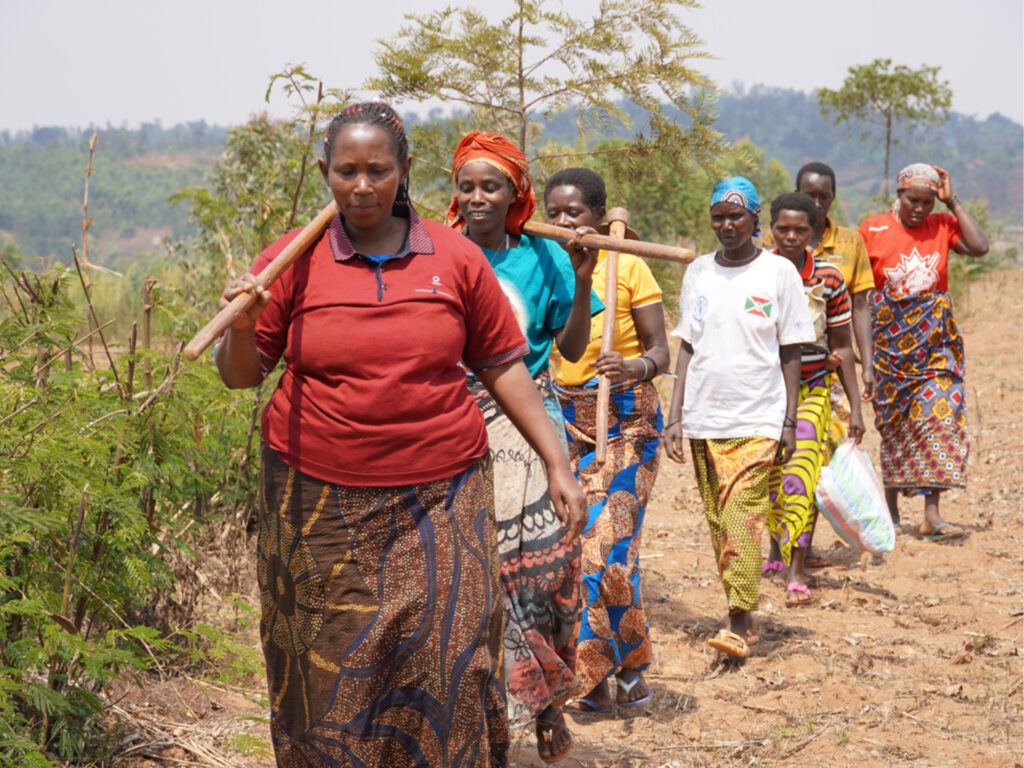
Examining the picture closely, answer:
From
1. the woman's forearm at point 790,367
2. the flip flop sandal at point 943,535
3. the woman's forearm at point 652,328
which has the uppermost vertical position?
the woman's forearm at point 652,328

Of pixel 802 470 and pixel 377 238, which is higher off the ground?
pixel 377 238

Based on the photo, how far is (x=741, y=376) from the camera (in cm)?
508

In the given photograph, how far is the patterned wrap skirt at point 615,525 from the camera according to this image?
454 cm

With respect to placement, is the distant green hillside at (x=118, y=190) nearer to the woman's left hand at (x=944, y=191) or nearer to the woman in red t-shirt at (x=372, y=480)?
the woman's left hand at (x=944, y=191)

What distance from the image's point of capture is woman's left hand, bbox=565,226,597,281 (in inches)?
138

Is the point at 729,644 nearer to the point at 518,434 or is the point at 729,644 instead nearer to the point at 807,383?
the point at 807,383

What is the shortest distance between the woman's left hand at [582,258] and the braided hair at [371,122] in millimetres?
822

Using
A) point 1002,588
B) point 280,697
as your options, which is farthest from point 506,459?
point 1002,588

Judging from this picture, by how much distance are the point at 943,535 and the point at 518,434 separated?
4806mm

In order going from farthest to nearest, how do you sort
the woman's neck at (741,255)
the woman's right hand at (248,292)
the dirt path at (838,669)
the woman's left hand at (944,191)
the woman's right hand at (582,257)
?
the woman's left hand at (944,191) → the woman's neck at (741,255) → the dirt path at (838,669) → the woman's right hand at (582,257) → the woman's right hand at (248,292)

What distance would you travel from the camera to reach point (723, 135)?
596 cm

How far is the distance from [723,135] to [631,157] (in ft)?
1.68

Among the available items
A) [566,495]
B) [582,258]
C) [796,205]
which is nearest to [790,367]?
[796,205]

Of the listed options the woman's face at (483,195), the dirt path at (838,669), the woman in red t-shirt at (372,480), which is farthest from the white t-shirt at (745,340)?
the woman in red t-shirt at (372,480)
